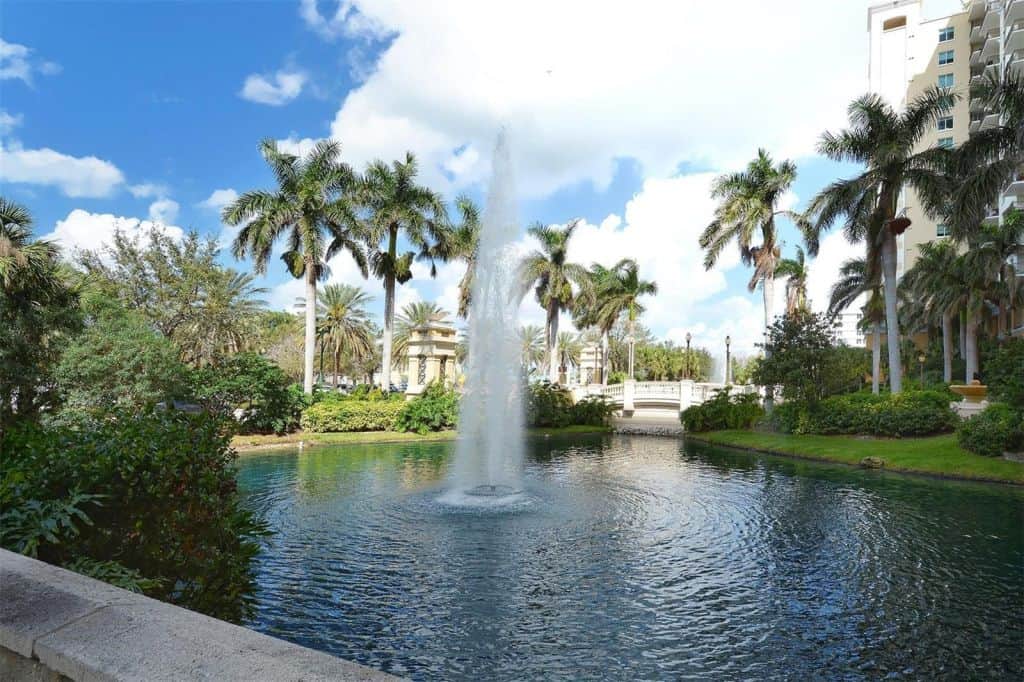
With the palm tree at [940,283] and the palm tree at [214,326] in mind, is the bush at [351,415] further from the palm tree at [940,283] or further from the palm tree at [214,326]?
the palm tree at [940,283]

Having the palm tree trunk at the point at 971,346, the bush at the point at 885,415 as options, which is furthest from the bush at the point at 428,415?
the palm tree trunk at the point at 971,346

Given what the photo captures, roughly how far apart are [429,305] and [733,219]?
105ft

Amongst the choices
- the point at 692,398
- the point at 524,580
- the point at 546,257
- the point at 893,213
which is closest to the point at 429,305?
the point at 546,257

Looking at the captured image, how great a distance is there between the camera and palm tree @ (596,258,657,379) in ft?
159

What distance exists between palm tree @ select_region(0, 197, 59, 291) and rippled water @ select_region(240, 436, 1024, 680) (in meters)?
8.53

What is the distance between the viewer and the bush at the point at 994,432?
19242mm

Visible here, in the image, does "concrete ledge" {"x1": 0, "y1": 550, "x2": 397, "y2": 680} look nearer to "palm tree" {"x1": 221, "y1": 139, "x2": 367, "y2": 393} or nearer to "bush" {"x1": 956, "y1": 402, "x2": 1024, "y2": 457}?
"bush" {"x1": 956, "y1": 402, "x2": 1024, "y2": 457}

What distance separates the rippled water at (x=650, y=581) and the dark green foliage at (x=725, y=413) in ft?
50.0

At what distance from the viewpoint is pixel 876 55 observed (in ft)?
244

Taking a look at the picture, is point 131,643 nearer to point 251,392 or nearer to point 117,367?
point 117,367

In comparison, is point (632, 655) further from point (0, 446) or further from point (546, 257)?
point (546, 257)

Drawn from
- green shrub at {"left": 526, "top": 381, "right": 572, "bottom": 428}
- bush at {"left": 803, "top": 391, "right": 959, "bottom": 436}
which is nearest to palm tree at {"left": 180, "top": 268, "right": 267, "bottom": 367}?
green shrub at {"left": 526, "top": 381, "right": 572, "bottom": 428}

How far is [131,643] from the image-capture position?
93.8 inches

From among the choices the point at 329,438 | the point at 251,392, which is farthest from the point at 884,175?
the point at 251,392
